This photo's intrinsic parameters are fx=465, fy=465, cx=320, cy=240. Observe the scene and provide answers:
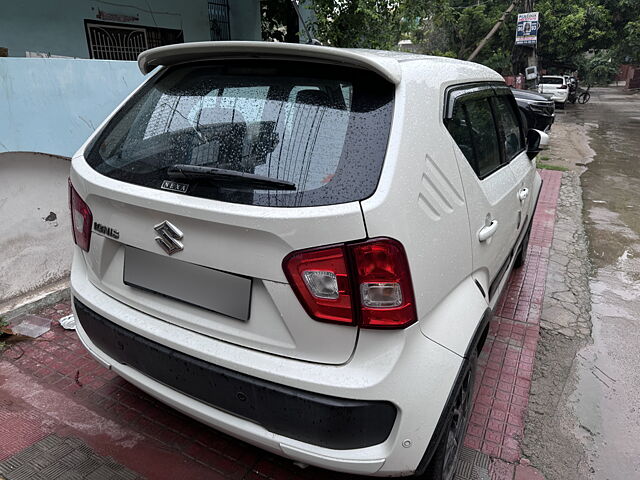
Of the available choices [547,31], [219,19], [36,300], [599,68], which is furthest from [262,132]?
[599,68]

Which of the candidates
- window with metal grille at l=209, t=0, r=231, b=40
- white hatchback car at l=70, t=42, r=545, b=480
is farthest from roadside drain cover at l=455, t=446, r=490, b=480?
window with metal grille at l=209, t=0, r=231, b=40

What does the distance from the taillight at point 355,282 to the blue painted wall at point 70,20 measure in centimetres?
545

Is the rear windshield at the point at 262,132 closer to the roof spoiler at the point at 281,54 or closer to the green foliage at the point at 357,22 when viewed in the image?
the roof spoiler at the point at 281,54

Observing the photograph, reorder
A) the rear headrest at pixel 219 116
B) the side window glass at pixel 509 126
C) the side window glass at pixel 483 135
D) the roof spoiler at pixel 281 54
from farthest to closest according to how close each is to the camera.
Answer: the side window glass at pixel 509 126 < the side window glass at pixel 483 135 < the rear headrest at pixel 219 116 < the roof spoiler at pixel 281 54

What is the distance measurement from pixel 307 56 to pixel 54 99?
2574mm

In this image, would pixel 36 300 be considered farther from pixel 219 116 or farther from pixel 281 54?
pixel 281 54

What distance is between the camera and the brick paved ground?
2.15 m

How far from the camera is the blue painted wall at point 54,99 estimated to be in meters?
3.09

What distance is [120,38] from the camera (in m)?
6.46

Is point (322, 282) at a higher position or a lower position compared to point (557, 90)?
higher

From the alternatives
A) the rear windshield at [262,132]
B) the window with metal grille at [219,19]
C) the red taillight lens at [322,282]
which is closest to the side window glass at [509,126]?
the rear windshield at [262,132]

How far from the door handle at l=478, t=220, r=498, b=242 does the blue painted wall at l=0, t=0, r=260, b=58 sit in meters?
5.49

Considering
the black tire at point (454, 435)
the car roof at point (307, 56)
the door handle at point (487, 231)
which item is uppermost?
the car roof at point (307, 56)

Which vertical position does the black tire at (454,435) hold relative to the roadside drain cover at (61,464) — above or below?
above
